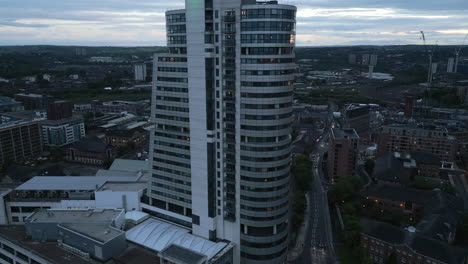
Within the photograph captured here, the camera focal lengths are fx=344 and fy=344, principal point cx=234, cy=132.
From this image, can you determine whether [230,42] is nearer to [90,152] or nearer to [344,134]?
[344,134]

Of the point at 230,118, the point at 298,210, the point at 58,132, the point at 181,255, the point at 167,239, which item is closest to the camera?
the point at 181,255

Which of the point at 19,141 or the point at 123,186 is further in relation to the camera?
the point at 19,141

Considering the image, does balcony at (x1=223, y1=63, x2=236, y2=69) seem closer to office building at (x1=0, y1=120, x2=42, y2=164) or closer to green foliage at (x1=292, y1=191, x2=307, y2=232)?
green foliage at (x1=292, y1=191, x2=307, y2=232)

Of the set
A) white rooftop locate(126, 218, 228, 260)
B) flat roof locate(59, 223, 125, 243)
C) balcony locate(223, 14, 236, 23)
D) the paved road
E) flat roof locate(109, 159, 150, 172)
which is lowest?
the paved road

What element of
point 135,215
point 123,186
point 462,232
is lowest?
point 462,232

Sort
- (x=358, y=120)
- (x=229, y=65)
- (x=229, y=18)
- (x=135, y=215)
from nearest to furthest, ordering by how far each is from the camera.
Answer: (x=229, y=18) < (x=229, y=65) < (x=135, y=215) < (x=358, y=120)

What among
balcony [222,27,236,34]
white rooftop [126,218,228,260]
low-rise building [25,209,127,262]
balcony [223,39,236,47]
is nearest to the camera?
balcony [222,27,236,34]

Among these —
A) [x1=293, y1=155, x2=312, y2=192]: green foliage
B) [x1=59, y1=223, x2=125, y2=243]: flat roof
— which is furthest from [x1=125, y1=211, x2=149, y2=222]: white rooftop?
[x1=293, y1=155, x2=312, y2=192]: green foliage

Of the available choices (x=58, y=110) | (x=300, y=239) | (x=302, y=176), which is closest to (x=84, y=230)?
(x=300, y=239)
